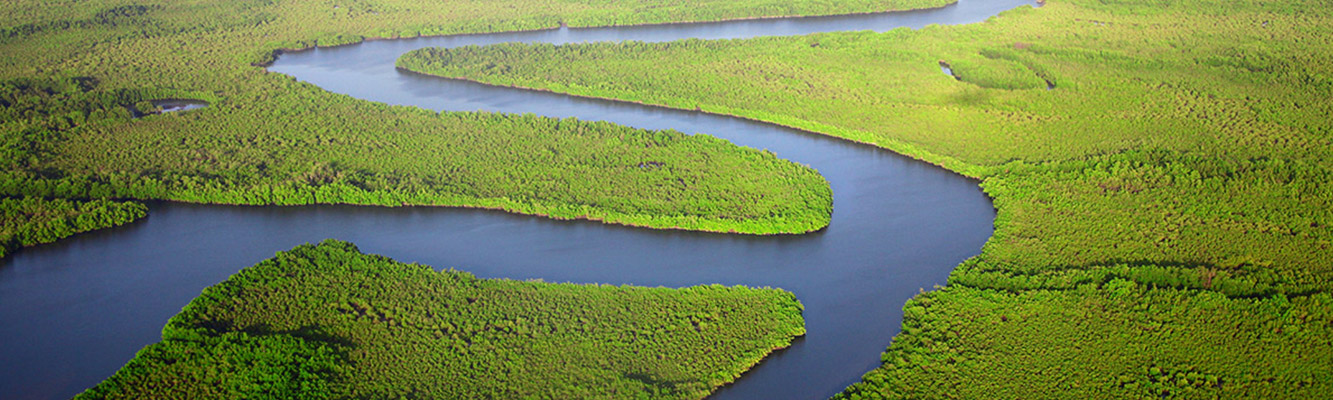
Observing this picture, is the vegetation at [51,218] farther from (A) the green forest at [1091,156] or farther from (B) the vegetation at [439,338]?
(A) the green forest at [1091,156]

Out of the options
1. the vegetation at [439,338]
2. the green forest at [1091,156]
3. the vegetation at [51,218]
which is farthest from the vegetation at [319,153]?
the green forest at [1091,156]

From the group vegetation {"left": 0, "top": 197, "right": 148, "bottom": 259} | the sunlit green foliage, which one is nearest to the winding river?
vegetation {"left": 0, "top": 197, "right": 148, "bottom": 259}

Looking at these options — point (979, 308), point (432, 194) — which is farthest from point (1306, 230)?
point (432, 194)

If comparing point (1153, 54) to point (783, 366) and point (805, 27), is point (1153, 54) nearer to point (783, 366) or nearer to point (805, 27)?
point (805, 27)

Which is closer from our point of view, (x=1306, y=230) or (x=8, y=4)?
(x=1306, y=230)

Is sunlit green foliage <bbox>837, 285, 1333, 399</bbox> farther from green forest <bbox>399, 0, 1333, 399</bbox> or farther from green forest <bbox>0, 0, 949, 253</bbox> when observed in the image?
green forest <bbox>0, 0, 949, 253</bbox>

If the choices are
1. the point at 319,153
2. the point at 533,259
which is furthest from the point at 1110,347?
the point at 319,153
